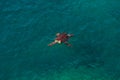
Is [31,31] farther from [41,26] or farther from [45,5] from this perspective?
[45,5]

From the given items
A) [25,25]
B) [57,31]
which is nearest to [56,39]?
[57,31]

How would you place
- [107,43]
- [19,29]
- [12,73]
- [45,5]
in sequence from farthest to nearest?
[45,5] < [19,29] < [107,43] < [12,73]

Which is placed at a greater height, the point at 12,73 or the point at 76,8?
the point at 76,8

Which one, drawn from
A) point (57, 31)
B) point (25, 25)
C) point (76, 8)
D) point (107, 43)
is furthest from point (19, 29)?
point (107, 43)

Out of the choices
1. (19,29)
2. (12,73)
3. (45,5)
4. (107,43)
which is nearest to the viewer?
(12,73)

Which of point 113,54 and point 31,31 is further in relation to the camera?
point 31,31

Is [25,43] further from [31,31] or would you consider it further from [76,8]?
[76,8]
